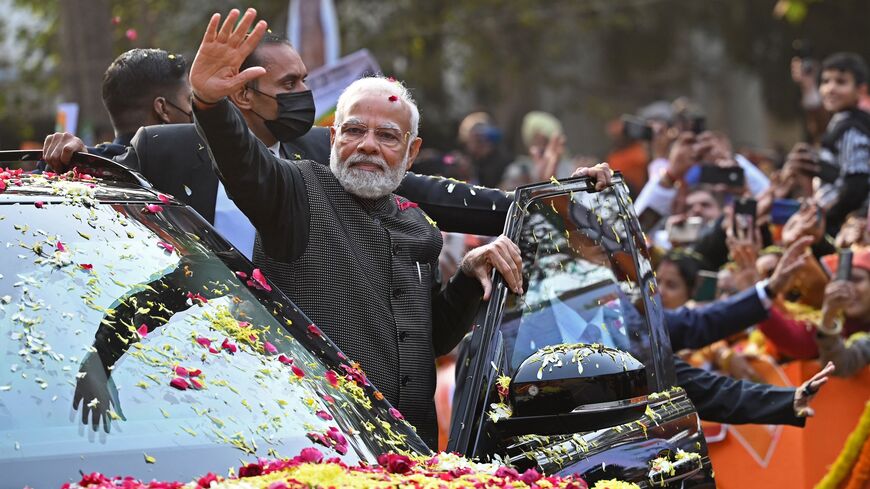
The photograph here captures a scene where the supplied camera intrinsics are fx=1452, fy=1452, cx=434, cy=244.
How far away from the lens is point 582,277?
4809mm

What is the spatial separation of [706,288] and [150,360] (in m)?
5.83

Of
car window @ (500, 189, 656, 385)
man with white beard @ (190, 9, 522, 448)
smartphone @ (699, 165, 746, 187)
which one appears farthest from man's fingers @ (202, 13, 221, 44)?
smartphone @ (699, 165, 746, 187)

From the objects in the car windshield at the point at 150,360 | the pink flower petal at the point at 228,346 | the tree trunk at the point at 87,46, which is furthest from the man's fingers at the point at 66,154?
the tree trunk at the point at 87,46

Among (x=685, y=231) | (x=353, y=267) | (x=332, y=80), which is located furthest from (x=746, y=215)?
(x=353, y=267)

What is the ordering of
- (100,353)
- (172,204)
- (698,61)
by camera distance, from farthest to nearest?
(698,61) → (172,204) → (100,353)

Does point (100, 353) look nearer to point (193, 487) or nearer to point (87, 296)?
point (87, 296)

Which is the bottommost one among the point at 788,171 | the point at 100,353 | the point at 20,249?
the point at 100,353

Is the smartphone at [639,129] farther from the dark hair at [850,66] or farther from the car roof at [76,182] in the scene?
the car roof at [76,182]

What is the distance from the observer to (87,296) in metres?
3.66

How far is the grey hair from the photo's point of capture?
4695 mm

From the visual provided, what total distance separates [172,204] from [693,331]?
11.1 feet

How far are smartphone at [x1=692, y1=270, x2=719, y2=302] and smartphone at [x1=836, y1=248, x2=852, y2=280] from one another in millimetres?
1257

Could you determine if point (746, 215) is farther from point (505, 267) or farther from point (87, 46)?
point (87, 46)

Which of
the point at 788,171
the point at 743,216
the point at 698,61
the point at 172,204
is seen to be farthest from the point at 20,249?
the point at 698,61
